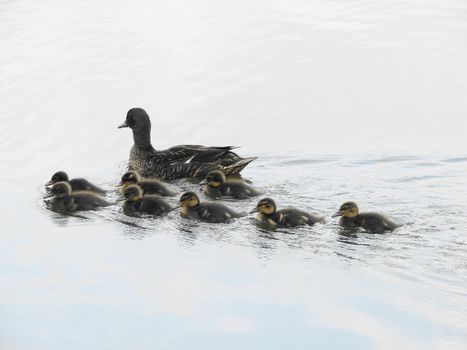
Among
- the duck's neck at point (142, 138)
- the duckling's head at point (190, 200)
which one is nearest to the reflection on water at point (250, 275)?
the duckling's head at point (190, 200)

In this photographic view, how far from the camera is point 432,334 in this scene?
16.8ft

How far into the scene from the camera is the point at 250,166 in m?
8.32

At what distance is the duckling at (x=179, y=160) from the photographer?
8148 mm

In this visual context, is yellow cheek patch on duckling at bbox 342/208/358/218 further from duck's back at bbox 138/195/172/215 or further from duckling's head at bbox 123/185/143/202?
duckling's head at bbox 123/185/143/202

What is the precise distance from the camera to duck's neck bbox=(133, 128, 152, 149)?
8539 mm

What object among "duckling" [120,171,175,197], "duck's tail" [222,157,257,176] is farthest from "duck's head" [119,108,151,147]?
"duck's tail" [222,157,257,176]

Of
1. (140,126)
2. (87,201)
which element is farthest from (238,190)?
(140,126)

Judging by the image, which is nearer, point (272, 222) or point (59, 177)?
point (272, 222)

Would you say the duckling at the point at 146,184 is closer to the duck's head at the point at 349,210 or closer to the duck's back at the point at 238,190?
the duck's back at the point at 238,190

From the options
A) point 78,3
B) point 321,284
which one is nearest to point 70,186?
point 321,284

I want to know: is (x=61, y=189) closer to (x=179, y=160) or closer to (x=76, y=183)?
(x=76, y=183)

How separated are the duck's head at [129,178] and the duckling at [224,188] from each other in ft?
1.66

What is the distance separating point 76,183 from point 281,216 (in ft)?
5.35

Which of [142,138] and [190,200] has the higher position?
[142,138]
